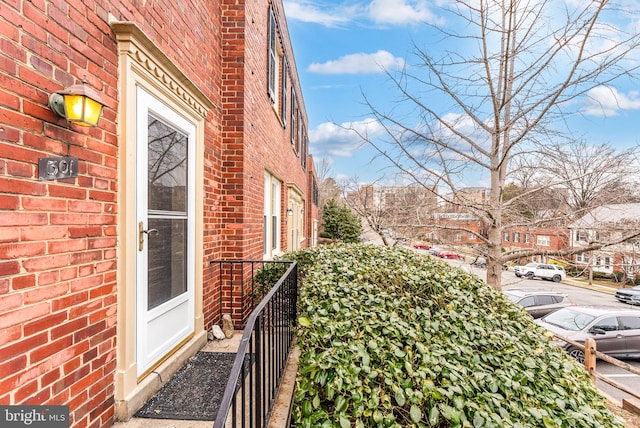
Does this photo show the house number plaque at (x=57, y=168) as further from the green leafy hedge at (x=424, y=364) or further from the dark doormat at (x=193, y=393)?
the green leafy hedge at (x=424, y=364)

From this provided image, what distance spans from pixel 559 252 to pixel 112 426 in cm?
637

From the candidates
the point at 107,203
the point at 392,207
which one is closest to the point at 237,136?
the point at 107,203

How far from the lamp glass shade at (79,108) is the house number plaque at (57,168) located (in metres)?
0.21

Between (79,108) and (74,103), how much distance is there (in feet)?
0.10

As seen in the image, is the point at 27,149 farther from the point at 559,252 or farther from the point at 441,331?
the point at 559,252

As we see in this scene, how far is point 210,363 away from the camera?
300cm

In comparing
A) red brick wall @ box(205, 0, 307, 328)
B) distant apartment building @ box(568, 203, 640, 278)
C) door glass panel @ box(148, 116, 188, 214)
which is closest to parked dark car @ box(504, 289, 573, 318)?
distant apartment building @ box(568, 203, 640, 278)

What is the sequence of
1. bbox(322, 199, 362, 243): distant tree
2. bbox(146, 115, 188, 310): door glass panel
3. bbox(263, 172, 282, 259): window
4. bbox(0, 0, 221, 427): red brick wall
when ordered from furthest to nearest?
bbox(322, 199, 362, 243): distant tree, bbox(263, 172, 282, 259): window, bbox(146, 115, 188, 310): door glass panel, bbox(0, 0, 221, 427): red brick wall

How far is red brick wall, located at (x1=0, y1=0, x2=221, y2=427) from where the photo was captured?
54.7 inches

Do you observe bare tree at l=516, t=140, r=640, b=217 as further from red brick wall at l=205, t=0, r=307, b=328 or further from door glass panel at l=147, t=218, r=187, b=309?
door glass panel at l=147, t=218, r=187, b=309

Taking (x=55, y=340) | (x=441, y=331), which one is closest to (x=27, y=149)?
(x=55, y=340)

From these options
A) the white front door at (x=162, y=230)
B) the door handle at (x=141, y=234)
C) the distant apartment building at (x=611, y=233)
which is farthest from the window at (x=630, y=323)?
the door handle at (x=141, y=234)

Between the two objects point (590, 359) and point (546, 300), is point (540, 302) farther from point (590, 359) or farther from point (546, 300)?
point (590, 359)

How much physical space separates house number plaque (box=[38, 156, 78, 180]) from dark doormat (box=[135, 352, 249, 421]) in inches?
59.6
